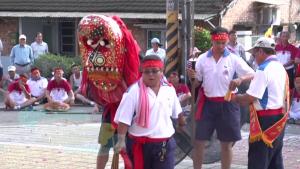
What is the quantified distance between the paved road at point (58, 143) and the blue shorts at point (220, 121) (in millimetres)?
1017

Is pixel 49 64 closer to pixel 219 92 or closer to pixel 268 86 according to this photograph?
pixel 219 92

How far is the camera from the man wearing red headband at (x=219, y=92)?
716 centimetres

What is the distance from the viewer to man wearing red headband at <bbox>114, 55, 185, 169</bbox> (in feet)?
18.2

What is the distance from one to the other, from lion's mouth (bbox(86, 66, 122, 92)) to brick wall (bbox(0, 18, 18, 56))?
18.1 metres

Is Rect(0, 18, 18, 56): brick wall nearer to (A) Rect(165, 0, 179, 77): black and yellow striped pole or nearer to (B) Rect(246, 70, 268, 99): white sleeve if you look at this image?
(A) Rect(165, 0, 179, 77): black and yellow striped pole

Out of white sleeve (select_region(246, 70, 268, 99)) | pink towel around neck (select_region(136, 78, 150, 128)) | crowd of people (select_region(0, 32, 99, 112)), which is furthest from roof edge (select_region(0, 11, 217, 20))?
pink towel around neck (select_region(136, 78, 150, 128))

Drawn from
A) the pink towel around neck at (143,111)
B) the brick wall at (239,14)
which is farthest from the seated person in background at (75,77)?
the pink towel around neck at (143,111)

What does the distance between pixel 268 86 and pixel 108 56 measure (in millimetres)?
1623

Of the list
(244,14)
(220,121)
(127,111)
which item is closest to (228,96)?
(220,121)

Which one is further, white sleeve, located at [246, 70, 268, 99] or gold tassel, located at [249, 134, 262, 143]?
gold tassel, located at [249, 134, 262, 143]

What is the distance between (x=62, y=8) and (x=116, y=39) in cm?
1742

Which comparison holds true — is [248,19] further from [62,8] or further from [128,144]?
[128,144]

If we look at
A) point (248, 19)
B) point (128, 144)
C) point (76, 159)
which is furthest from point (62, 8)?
point (128, 144)

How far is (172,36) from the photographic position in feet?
36.6
